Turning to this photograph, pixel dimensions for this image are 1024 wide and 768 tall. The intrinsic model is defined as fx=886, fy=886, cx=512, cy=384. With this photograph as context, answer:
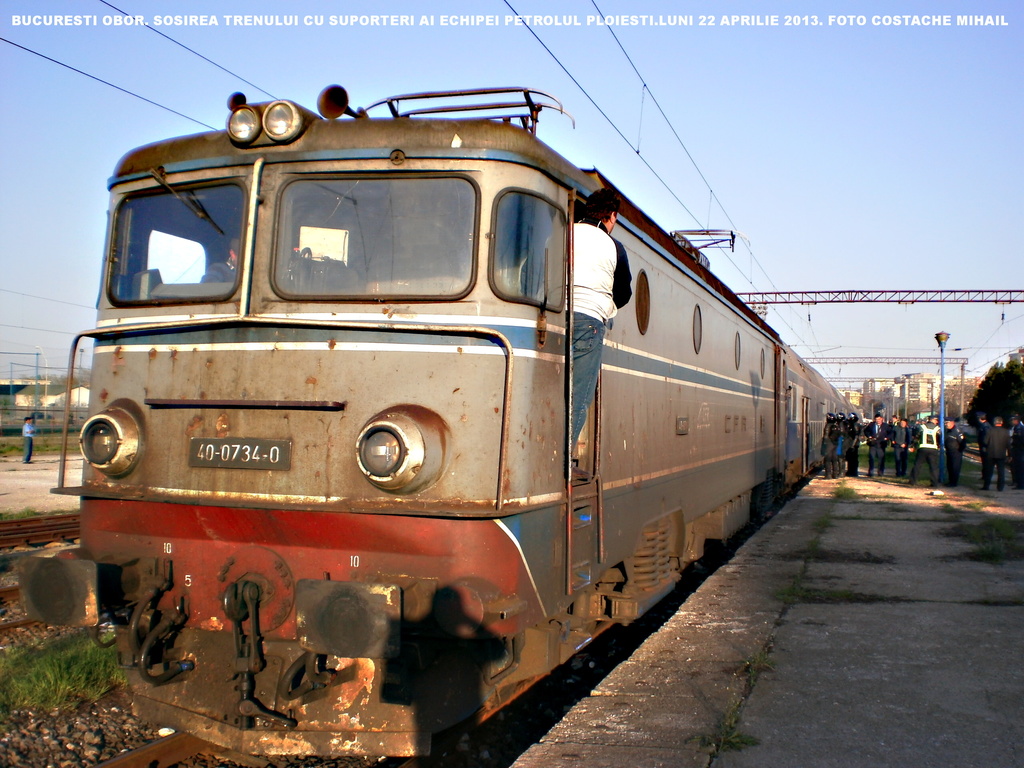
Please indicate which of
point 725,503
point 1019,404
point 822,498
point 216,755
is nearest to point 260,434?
point 216,755

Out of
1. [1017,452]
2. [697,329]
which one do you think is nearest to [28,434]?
[697,329]

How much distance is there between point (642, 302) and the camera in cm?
619

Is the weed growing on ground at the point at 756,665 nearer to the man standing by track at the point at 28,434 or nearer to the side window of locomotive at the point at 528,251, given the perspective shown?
the side window of locomotive at the point at 528,251

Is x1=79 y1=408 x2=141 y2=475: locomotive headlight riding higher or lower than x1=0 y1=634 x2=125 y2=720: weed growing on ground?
higher

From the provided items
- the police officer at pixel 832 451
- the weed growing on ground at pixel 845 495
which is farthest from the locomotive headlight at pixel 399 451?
the police officer at pixel 832 451

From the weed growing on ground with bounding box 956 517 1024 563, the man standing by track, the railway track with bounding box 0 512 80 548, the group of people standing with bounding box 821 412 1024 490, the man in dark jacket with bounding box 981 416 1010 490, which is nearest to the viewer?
the weed growing on ground with bounding box 956 517 1024 563

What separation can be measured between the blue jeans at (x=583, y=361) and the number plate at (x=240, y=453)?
150 cm

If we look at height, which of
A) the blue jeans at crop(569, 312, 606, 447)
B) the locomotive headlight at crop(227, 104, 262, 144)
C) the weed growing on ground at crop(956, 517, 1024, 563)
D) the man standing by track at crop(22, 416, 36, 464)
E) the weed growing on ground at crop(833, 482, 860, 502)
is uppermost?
the locomotive headlight at crop(227, 104, 262, 144)

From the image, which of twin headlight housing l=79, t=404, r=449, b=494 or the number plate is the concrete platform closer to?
twin headlight housing l=79, t=404, r=449, b=494

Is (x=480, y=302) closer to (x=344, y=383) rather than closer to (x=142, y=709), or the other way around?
(x=344, y=383)

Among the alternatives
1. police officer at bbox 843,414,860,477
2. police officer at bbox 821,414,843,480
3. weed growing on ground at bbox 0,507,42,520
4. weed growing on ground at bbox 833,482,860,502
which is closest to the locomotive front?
weed growing on ground at bbox 0,507,42,520

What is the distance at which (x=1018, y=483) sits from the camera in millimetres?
18891

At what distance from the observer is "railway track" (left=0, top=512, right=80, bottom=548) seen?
10.7 m

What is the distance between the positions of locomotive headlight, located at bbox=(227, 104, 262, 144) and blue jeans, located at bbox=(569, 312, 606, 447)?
187 cm
